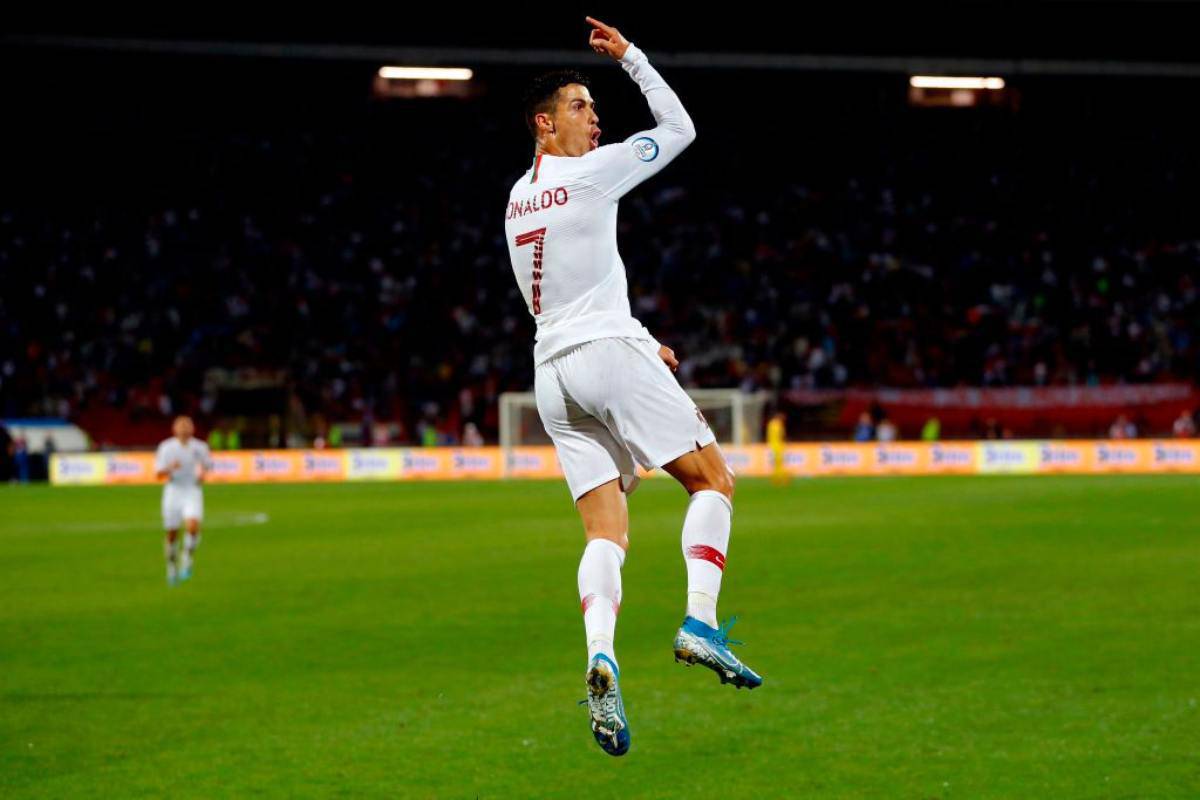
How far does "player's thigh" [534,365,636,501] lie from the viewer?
6.18 metres

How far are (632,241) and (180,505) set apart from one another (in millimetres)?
33681

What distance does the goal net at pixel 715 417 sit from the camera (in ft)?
145

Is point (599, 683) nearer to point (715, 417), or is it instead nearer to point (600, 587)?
point (600, 587)

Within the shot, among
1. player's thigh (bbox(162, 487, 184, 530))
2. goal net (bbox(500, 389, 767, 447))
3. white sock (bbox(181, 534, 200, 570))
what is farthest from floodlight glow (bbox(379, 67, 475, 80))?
white sock (bbox(181, 534, 200, 570))

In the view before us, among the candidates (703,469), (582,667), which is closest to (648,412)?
(703,469)

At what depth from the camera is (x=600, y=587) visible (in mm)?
5949

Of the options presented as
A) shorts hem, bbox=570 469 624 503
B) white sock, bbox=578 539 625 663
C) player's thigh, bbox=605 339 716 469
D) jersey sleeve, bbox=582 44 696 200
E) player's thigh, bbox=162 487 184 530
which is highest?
jersey sleeve, bbox=582 44 696 200

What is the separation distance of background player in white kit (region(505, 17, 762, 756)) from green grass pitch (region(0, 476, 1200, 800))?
9.10ft

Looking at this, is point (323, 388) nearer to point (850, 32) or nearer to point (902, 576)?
point (850, 32)

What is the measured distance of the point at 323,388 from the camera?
157 ft

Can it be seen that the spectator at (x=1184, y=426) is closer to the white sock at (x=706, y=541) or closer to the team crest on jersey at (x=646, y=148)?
the white sock at (x=706, y=541)

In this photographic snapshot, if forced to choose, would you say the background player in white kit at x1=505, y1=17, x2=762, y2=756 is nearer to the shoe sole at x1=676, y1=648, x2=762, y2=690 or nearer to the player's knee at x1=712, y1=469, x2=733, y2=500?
the player's knee at x1=712, y1=469, x2=733, y2=500

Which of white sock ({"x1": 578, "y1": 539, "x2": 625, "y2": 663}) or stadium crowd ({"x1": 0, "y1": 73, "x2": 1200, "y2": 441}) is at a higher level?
stadium crowd ({"x1": 0, "y1": 73, "x2": 1200, "y2": 441})

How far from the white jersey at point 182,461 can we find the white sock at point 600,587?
15.1 meters
